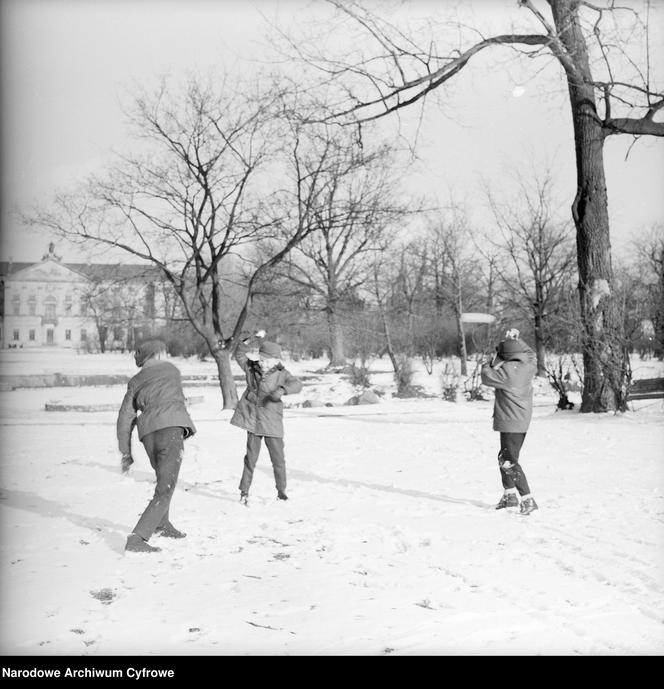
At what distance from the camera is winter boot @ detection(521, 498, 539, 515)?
671 centimetres

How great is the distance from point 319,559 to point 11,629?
7.07 feet

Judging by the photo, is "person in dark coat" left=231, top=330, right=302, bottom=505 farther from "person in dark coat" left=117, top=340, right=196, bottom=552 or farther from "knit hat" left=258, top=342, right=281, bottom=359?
"person in dark coat" left=117, top=340, right=196, bottom=552

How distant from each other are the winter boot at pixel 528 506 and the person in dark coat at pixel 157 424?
10.2 feet

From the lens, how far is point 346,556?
17.7ft

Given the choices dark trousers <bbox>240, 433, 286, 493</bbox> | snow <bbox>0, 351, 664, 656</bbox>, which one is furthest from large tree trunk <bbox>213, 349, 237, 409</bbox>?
dark trousers <bbox>240, 433, 286, 493</bbox>

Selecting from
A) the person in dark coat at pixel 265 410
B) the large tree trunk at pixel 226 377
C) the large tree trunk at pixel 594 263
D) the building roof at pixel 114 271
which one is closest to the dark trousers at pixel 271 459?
the person in dark coat at pixel 265 410

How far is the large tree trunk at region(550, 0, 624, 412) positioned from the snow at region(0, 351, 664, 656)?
3306 millimetres

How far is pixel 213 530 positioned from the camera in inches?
244

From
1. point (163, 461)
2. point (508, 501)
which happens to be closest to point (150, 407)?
point (163, 461)

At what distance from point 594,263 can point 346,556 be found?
10650mm

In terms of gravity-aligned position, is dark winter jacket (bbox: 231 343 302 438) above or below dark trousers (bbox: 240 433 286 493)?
above

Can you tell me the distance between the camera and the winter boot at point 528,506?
671 centimetres

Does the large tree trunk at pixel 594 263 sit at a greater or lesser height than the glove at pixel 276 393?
greater

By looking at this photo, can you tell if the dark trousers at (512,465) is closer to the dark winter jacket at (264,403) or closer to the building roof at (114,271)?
the dark winter jacket at (264,403)
